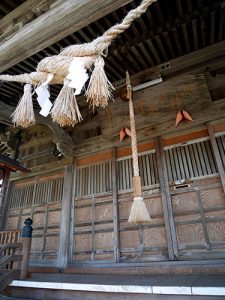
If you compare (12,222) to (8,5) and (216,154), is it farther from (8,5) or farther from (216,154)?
(216,154)

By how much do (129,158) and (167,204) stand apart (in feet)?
4.04

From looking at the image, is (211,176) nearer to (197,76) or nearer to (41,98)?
(197,76)

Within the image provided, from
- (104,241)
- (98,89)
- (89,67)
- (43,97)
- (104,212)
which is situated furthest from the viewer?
(104,212)

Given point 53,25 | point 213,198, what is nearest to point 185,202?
point 213,198

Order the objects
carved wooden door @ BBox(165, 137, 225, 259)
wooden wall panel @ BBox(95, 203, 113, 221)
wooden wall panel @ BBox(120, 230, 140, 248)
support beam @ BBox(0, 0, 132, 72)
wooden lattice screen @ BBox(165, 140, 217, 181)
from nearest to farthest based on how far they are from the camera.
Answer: support beam @ BBox(0, 0, 132, 72), carved wooden door @ BBox(165, 137, 225, 259), wooden lattice screen @ BBox(165, 140, 217, 181), wooden wall panel @ BBox(120, 230, 140, 248), wooden wall panel @ BBox(95, 203, 113, 221)

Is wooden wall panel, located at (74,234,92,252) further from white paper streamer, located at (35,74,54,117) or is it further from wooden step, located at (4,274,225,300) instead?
white paper streamer, located at (35,74,54,117)

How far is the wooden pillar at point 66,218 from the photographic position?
4.16 metres

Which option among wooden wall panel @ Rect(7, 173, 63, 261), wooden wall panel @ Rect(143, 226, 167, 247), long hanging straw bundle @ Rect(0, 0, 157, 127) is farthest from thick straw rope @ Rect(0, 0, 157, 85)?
wooden wall panel @ Rect(7, 173, 63, 261)

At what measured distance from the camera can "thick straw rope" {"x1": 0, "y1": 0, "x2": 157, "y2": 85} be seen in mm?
1810

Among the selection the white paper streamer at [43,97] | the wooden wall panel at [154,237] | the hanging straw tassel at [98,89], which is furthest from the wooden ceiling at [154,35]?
the wooden wall panel at [154,237]

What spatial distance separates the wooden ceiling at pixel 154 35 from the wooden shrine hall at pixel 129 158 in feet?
0.07

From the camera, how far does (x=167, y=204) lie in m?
3.56

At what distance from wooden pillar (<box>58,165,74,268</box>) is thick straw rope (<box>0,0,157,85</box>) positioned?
3.04 m

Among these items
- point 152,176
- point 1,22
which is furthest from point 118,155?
point 1,22
